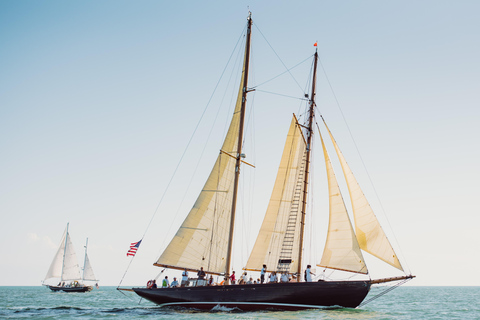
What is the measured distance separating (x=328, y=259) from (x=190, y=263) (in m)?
10.0

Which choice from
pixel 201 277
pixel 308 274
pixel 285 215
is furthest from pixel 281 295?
pixel 201 277

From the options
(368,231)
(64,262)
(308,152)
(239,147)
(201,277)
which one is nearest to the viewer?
(368,231)

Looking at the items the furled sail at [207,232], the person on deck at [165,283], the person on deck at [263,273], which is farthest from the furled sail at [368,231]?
the person on deck at [165,283]

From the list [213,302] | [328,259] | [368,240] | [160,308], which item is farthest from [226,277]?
[368,240]

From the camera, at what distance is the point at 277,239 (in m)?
33.6

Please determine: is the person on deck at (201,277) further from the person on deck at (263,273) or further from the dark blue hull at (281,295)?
the person on deck at (263,273)

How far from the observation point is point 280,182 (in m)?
34.7

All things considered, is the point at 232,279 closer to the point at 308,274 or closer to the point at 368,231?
the point at 308,274

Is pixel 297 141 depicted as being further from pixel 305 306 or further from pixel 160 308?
pixel 160 308

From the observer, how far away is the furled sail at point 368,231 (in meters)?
29.6

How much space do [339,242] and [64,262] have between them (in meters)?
76.6

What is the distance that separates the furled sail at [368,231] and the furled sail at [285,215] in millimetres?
4770

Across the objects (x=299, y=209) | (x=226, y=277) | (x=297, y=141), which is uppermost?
(x=297, y=141)

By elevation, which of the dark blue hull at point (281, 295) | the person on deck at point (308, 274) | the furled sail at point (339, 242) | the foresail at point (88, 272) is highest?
the foresail at point (88, 272)
